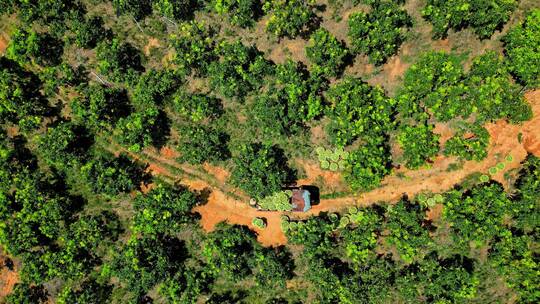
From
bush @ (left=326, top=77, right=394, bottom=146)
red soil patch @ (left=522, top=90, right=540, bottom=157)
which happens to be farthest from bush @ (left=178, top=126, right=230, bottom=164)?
red soil patch @ (left=522, top=90, right=540, bottom=157)

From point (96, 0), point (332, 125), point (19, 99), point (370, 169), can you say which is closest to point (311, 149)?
point (332, 125)

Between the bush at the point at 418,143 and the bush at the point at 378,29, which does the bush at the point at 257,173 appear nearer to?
the bush at the point at 418,143

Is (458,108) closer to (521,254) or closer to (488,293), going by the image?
(521,254)

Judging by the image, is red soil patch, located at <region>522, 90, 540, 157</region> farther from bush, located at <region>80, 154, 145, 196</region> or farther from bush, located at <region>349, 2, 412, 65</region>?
bush, located at <region>80, 154, 145, 196</region>

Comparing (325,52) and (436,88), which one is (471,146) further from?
(325,52)

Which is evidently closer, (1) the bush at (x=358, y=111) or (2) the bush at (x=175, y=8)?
(1) the bush at (x=358, y=111)

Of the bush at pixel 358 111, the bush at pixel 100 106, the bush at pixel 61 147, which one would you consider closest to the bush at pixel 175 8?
the bush at pixel 100 106

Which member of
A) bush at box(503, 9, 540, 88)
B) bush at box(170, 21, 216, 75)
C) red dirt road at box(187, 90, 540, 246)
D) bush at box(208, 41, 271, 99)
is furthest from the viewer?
red dirt road at box(187, 90, 540, 246)
